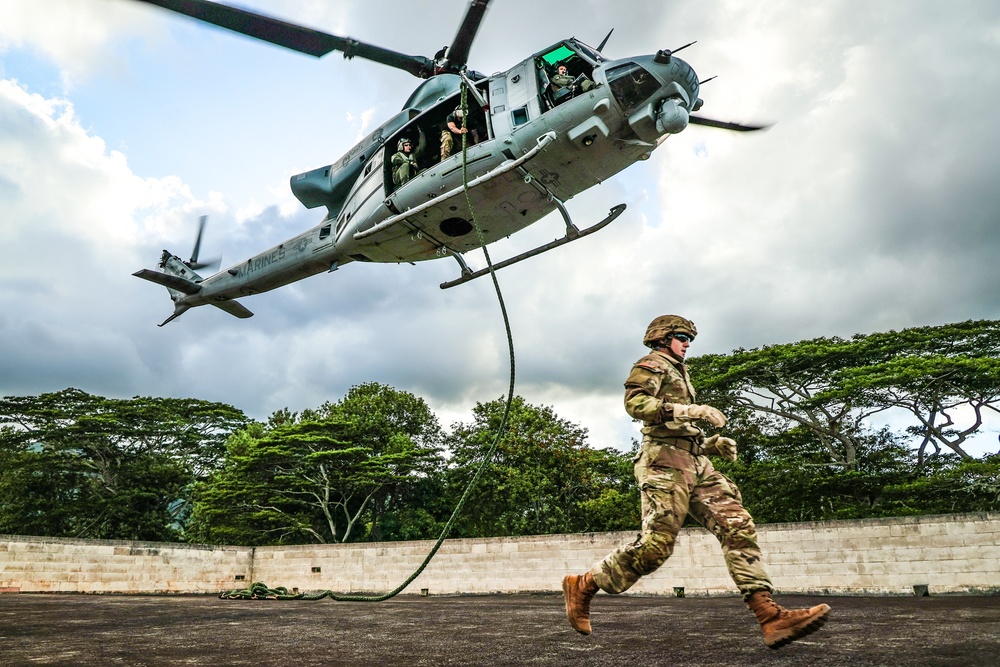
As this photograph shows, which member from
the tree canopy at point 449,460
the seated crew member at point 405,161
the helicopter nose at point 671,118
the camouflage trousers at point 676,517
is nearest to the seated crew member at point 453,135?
the seated crew member at point 405,161

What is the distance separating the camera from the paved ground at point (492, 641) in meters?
3.09

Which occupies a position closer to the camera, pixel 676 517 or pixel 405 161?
pixel 676 517

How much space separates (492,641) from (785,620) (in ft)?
6.07

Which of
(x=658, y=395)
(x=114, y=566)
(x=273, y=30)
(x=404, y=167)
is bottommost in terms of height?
(x=114, y=566)

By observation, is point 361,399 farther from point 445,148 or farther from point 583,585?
point 583,585

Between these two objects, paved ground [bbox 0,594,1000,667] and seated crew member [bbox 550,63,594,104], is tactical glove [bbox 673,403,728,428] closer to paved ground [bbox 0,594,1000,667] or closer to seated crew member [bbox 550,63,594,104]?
paved ground [bbox 0,594,1000,667]

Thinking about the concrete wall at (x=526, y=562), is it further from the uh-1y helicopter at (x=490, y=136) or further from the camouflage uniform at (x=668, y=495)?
the camouflage uniform at (x=668, y=495)

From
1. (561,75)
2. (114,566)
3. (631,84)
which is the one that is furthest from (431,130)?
(114,566)

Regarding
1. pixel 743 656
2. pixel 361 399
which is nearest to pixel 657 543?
pixel 743 656

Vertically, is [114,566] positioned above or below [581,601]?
below

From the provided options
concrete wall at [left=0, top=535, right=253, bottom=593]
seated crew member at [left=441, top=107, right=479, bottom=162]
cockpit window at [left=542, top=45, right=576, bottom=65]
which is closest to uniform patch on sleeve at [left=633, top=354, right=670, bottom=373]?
seated crew member at [left=441, top=107, right=479, bottom=162]

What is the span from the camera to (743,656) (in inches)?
125

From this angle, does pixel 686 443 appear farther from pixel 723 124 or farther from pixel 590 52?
pixel 723 124

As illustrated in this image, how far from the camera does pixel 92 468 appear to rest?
28.4 m
